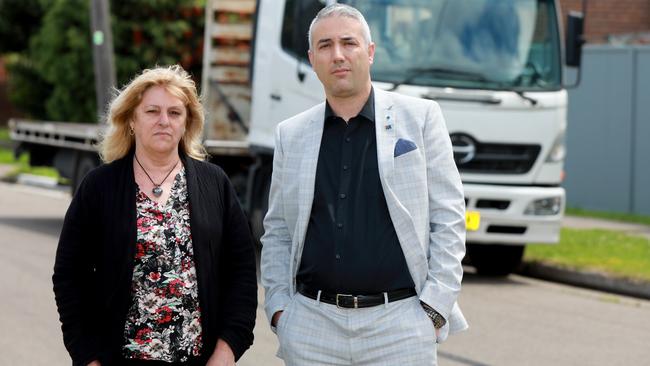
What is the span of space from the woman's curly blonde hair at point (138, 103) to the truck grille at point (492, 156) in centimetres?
757

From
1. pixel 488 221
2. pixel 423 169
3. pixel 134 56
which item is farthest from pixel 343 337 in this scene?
pixel 134 56

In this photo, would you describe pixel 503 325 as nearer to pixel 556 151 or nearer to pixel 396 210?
pixel 556 151

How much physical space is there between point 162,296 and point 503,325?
5.97m

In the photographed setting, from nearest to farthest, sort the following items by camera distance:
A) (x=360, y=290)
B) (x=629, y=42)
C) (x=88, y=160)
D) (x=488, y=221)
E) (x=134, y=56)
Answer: (x=360, y=290) < (x=488, y=221) < (x=88, y=160) < (x=629, y=42) < (x=134, y=56)

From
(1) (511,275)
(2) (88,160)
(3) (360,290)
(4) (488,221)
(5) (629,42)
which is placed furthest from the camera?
(5) (629,42)

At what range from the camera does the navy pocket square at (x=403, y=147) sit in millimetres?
4152

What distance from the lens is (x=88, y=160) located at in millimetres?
17172

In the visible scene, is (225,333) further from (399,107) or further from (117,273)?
(399,107)

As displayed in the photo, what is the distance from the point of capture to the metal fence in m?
18.9

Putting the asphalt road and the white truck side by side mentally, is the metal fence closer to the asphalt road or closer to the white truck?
the asphalt road

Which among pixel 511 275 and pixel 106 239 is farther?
pixel 511 275

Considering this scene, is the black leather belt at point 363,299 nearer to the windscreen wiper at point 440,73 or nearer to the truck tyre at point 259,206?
the windscreen wiper at point 440,73

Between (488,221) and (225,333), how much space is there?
779 centimetres

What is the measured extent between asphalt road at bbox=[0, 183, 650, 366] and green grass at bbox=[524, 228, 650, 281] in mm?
317
